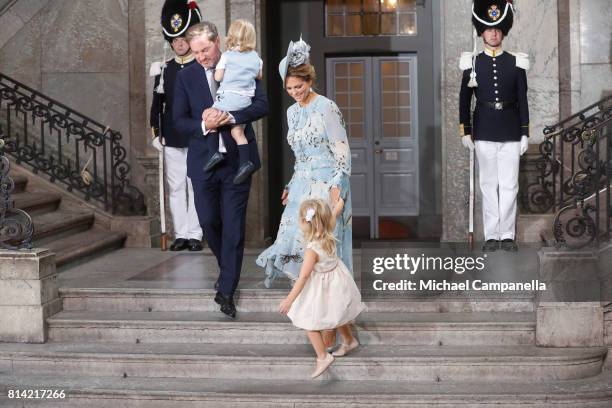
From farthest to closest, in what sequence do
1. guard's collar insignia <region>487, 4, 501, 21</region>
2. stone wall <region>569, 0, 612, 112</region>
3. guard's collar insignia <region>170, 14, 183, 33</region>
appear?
stone wall <region>569, 0, 612, 112</region> < guard's collar insignia <region>170, 14, 183, 33</region> < guard's collar insignia <region>487, 4, 501, 21</region>

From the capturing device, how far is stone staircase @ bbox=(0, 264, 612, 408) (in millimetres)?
6926

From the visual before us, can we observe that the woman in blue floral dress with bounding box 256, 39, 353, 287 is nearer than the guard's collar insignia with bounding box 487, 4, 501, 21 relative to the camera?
Yes

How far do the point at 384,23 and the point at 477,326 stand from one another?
23.0 ft

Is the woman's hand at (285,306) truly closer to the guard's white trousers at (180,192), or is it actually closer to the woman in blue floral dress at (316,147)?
the woman in blue floral dress at (316,147)

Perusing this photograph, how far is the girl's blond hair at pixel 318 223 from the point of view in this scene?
269 inches

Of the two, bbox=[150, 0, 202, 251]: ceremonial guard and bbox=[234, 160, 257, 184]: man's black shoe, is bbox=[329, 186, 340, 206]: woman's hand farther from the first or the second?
bbox=[150, 0, 202, 251]: ceremonial guard

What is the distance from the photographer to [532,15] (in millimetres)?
11727

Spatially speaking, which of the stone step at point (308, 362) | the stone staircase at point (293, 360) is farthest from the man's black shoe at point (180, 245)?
the stone step at point (308, 362)

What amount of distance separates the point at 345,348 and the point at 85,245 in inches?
166

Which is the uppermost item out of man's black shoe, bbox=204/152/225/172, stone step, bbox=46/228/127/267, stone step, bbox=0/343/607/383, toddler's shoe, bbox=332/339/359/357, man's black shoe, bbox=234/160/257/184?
man's black shoe, bbox=204/152/225/172

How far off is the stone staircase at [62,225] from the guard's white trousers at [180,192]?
2.40 ft

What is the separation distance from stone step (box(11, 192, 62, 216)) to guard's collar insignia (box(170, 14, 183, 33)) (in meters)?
2.32

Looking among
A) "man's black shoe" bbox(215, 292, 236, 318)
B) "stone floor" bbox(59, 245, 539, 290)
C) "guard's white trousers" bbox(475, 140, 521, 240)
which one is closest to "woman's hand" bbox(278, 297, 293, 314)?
"man's black shoe" bbox(215, 292, 236, 318)

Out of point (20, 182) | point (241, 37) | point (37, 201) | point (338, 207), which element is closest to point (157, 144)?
point (37, 201)
